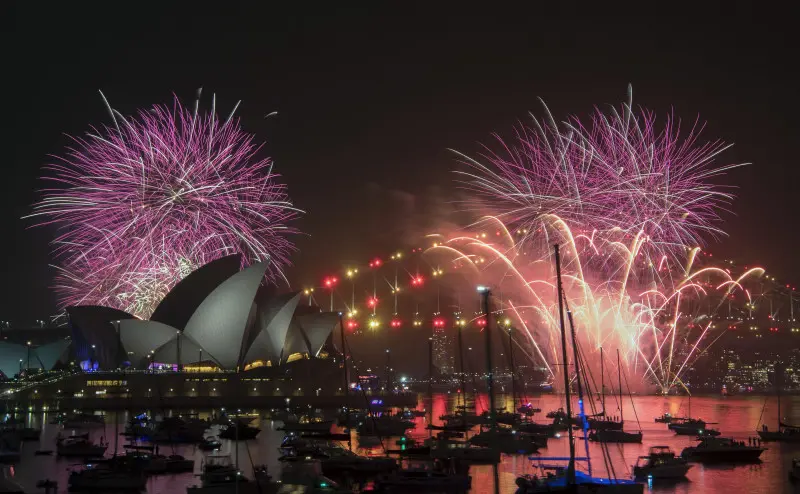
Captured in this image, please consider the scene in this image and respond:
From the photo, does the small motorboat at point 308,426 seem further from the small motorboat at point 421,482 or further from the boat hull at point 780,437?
the boat hull at point 780,437

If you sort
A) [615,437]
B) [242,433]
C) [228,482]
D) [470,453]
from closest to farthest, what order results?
→ [228,482], [470,453], [242,433], [615,437]

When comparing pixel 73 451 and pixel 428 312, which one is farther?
pixel 428 312

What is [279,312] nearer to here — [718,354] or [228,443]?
[228,443]

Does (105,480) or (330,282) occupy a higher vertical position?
(330,282)

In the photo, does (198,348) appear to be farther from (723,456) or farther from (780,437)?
(723,456)

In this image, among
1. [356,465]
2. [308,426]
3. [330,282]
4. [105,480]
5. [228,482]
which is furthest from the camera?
[330,282]

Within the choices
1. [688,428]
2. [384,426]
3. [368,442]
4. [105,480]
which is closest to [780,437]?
[688,428]

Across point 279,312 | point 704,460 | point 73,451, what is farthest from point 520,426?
point 279,312
